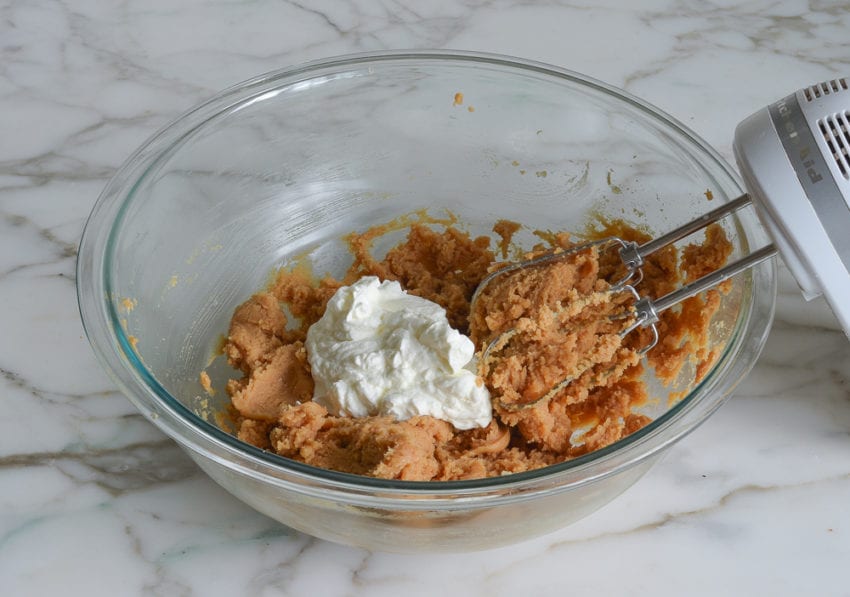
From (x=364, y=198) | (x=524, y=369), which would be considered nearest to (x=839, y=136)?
(x=524, y=369)

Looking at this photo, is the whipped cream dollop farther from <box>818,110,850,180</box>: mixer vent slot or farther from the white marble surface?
<box>818,110,850,180</box>: mixer vent slot

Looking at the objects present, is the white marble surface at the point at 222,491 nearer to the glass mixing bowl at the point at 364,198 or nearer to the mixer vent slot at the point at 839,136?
the glass mixing bowl at the point at 364,198

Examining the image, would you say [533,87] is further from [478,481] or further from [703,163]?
[478,481]

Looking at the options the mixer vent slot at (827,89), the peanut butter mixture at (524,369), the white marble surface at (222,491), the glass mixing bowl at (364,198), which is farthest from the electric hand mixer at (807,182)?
the white marble surface at (222,491)

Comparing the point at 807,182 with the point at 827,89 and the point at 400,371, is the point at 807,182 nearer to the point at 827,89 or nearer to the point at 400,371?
the point at 827,89

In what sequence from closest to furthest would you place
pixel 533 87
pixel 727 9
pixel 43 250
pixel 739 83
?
1. pixel 533 87
2. pixel 43 250
3. pixel 739 83
4. pixel 727 9

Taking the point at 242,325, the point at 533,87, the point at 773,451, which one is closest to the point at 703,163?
the point at 533,87

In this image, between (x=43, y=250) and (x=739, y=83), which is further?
(x=739, y=83)
